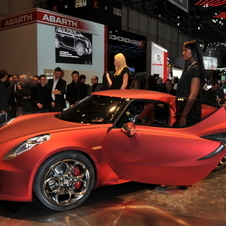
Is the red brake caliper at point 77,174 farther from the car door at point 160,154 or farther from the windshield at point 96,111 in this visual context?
the windshield at point 96,111

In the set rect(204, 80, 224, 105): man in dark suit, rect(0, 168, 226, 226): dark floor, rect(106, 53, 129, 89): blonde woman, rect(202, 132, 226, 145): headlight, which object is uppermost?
rect(106, 53, 129, 89): blonde woman

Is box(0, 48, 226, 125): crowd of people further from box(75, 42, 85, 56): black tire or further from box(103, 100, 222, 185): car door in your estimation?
box(75, 42, 85, 56): black tire

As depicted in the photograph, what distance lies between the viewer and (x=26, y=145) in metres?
2.74

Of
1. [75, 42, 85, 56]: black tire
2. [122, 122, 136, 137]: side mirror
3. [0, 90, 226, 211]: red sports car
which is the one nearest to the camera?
[0, 90, 226, 211]: red sports car

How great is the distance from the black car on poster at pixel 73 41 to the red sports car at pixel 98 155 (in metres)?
6.96

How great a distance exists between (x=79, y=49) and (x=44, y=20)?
5.83 feet

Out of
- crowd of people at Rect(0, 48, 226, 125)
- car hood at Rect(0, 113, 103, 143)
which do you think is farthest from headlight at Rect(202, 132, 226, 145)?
crowd of people at Rect(0, 48, 226, 125)

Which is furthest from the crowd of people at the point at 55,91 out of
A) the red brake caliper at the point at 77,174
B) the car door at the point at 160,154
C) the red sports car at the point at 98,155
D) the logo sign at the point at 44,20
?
the logo sign at the point at 44,20

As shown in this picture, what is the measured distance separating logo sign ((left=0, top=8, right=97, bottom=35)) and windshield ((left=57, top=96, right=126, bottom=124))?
20.5 ft

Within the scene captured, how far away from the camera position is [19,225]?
2.61 meters

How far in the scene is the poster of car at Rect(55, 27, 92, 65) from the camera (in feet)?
31.5

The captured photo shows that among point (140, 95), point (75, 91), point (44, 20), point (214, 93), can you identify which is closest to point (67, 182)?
point (140, 95)

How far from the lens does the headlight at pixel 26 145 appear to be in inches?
105

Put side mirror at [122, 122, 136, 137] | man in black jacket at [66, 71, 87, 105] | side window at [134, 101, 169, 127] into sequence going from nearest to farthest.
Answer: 1. side mirror at [122, 122, 136, 137]
2. side window at [134, 101, 169, 127]
3. man in black jacket at [66, 71, 87, 105]
